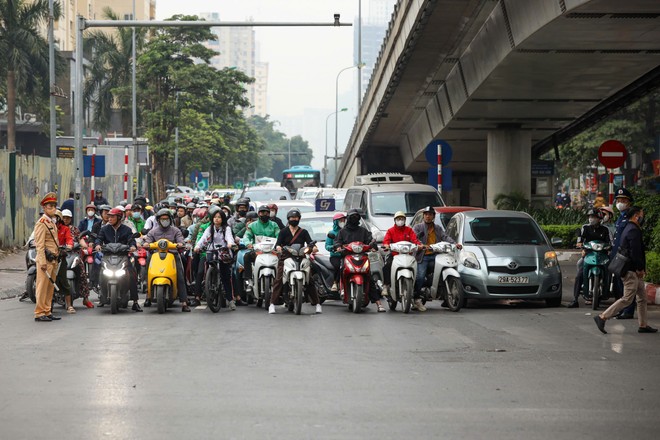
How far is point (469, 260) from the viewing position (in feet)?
57.6

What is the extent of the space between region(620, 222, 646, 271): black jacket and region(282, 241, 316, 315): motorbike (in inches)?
184

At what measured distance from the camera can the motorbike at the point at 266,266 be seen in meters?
16.9

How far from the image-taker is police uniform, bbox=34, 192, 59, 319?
1560 centimetres

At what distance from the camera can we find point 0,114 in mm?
78438

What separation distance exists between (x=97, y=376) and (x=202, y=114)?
59323 millimetres

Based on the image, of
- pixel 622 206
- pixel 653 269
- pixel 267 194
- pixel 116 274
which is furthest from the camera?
pixel 267 194

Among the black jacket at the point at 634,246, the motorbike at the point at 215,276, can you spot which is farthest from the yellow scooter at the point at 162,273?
the black jacket at the point at 634,246

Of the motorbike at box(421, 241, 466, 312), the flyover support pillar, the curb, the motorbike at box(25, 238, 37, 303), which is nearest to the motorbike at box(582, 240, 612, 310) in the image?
the curb

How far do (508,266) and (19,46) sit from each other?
47.3 metres

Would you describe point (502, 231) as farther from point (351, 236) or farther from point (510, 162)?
point (510, 162)

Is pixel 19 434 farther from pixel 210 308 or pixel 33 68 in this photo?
pixel 33 68

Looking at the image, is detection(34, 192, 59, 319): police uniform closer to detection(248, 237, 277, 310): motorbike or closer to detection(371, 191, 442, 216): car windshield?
detection(248, 237, 277, 310): motorbike

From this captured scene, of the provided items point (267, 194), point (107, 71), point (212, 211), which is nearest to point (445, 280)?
point (212, 211)

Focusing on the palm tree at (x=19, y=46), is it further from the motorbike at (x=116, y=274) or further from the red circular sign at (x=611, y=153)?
the motorbike at (x=116, y=274)
